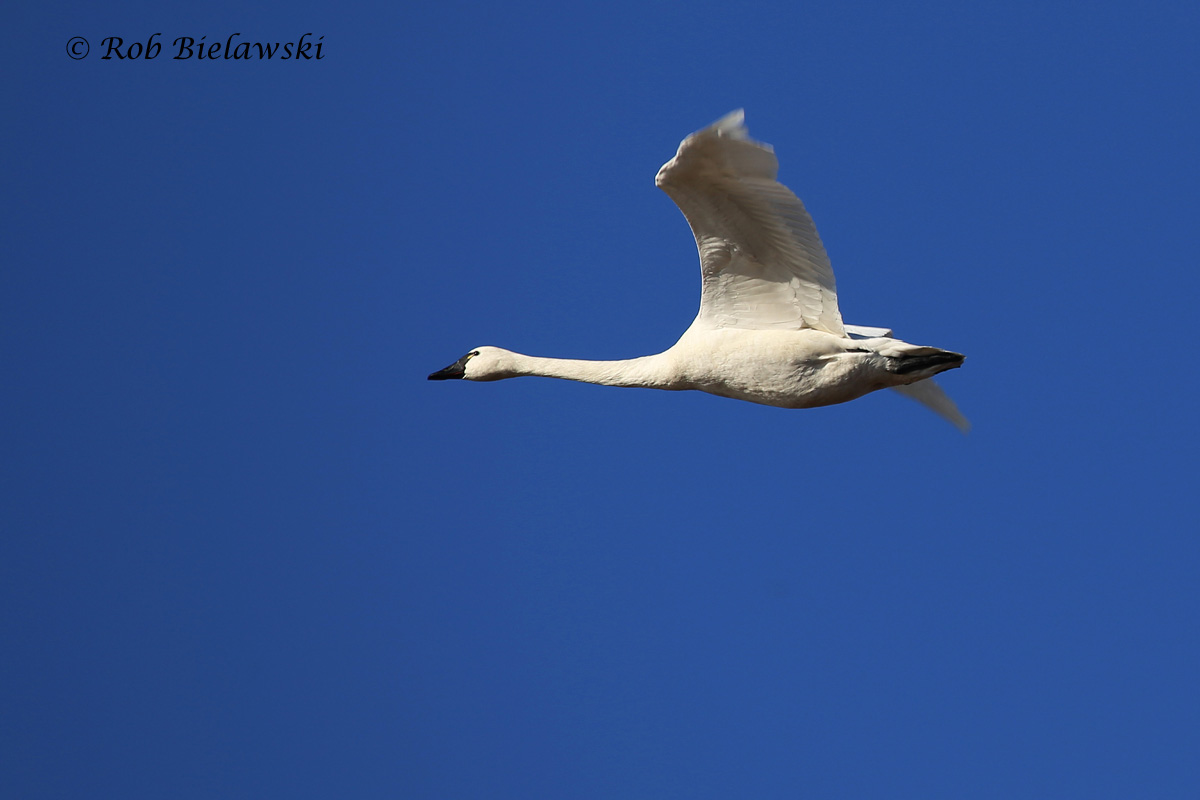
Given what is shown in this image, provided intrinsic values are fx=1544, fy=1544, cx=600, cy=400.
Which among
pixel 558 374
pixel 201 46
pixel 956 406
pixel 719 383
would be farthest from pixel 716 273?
pixel 201 46

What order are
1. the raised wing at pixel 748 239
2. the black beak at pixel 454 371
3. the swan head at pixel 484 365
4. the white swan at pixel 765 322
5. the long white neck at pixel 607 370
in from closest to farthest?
the raised wing at pixel 748 239, the white swan at pixel 765 322, the long white neck at pixel 607 370, the swan head at pixel 484 365, the black beak at pixel 454 371

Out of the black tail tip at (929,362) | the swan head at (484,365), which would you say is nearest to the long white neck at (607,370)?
the swan head at (484,365)

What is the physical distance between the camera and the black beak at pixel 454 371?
60.7ft

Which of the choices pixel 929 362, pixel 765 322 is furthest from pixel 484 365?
pixel 929 362

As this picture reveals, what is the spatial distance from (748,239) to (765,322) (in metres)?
0.93

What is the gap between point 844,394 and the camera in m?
15.5

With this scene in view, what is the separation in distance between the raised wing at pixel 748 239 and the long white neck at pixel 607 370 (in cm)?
67

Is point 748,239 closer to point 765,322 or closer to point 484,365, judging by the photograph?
point 765,322

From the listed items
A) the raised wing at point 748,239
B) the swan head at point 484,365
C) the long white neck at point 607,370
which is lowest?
the long white neck at point 607,370

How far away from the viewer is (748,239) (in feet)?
50.3

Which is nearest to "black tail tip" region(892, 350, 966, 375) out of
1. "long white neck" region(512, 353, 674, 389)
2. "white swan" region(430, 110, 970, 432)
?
"white swan" region(430, 110, 970, 432)

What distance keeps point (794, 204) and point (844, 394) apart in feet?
6.75

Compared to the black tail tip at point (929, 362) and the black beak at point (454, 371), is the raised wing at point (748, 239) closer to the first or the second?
the black tail tip at point (929, 362)

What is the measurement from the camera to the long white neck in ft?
52.8
